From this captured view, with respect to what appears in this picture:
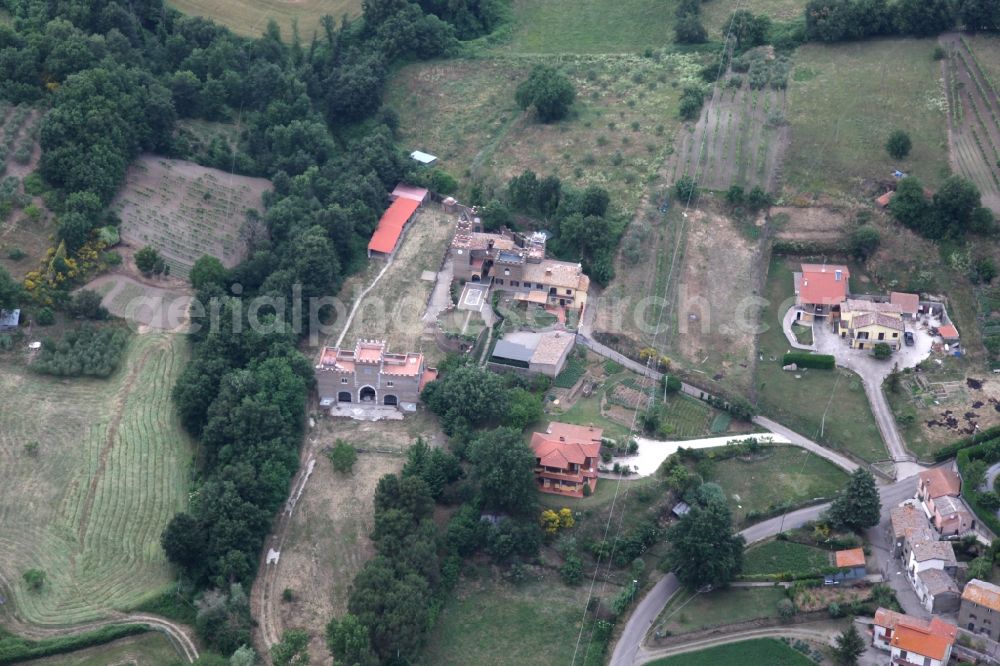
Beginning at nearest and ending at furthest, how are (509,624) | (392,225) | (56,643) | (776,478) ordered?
1. (56,643)
2. (509,624)
3. (776,478)
4. (392,225)

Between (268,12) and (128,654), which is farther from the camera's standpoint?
(268,12)

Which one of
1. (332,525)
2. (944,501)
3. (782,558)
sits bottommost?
(332,525)

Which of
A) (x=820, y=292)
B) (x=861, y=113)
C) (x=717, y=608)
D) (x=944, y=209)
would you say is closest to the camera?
(x=717, y=608)

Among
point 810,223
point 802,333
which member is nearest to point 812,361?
point 802,333

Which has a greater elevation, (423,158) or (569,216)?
(423,158)

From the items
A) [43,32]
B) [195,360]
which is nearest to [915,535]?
[195,360]

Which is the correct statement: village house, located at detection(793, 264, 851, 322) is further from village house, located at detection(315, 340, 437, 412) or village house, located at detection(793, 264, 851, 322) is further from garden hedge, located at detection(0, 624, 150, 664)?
garden hedge, located at detection(0, 624, 150, 664)

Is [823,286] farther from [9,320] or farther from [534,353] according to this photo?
[9,320]
